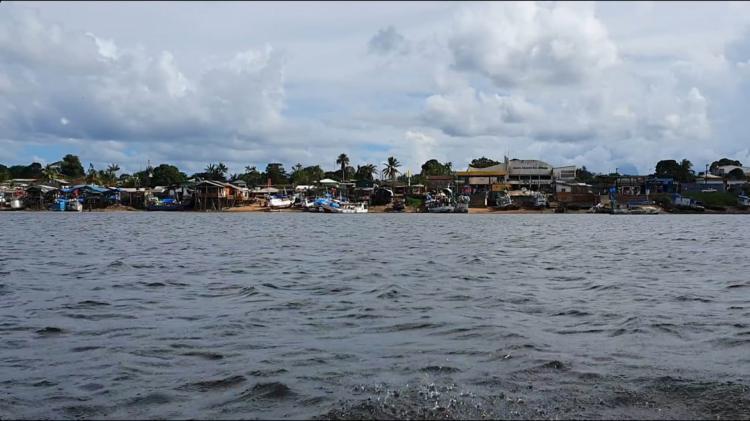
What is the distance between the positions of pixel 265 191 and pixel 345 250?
295 feet

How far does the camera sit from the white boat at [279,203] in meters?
103

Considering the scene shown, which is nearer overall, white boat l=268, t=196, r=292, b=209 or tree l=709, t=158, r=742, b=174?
white boat l=268, t=196, r=292, b=209

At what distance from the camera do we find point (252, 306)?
13.5m

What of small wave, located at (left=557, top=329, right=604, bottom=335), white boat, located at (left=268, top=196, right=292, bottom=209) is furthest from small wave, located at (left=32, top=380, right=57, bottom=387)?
white boat, located at (left=268, top=196, right=292, bottom=209)

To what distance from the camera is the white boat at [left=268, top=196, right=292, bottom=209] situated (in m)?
103

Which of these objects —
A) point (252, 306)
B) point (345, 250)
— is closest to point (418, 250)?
point (345, 250)

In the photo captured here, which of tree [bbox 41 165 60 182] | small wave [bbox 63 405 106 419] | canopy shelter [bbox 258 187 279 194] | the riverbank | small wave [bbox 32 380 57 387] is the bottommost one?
small wave [bbox 63 405 106 419]

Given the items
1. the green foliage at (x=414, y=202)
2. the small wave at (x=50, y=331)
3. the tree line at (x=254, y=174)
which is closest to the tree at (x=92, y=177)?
the tree line at (x=254, y=174)

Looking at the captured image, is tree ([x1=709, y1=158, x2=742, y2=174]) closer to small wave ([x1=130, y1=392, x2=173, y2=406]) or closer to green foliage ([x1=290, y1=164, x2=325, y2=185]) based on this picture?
green foliage ([x1=290, y1=164, x2=325, y2=185])

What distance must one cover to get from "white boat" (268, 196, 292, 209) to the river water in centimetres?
8117

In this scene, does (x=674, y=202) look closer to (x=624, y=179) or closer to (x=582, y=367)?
(x=624, y=179)

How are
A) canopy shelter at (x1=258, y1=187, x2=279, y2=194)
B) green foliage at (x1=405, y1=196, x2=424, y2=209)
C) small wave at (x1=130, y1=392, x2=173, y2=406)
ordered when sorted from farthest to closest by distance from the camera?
canopy shelter at (x1=258, y1=187, x2=279, y2=194) < green foliage at (x1=405, y1=196, x2=424, y2=209) < small wave at (x1=130, y1=392, x2=173, y2=406)

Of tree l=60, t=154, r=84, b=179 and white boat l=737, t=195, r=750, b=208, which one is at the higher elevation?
tree l=60, t=154, r=84, b=179

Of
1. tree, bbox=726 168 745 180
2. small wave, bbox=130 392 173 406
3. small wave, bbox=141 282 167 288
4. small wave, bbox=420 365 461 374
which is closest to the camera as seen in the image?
small wave, bbox=130 392 173 406
